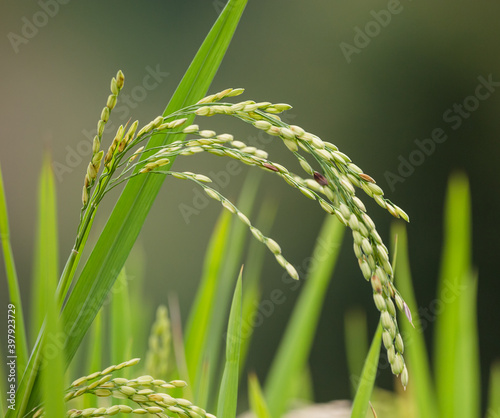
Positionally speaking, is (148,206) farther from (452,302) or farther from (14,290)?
(452,302)

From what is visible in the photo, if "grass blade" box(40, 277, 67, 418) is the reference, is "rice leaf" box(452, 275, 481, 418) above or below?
above

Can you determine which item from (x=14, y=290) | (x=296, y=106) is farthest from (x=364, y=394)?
(x=296, y=106)

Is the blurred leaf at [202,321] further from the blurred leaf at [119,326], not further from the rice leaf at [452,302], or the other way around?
the rice leaf at [452,302]

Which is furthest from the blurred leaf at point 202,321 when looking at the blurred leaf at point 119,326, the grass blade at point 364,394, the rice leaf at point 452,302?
the rice leaf at point 452,302

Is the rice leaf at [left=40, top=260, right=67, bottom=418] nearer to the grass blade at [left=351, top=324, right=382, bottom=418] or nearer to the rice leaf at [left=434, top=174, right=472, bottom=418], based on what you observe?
the grass blade at [left=351, top=324, right=382, bottom=418]

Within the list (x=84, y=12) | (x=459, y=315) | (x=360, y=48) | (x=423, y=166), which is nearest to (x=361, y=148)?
(x=423, y=166)

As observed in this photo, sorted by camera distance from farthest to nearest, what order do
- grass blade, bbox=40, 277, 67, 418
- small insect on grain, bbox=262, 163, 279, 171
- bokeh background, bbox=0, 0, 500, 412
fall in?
1. bokeh background, bbox=0, 0, 500, 412
2. small insect on grain, bbox=262, 163, 279, 171
3. grass blade, bbox=40, 277, 67, 418

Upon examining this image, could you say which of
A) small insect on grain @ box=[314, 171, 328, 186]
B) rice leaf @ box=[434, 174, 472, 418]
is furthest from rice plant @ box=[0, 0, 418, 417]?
rice leaf @ box=[434, 174, 472, 418]
